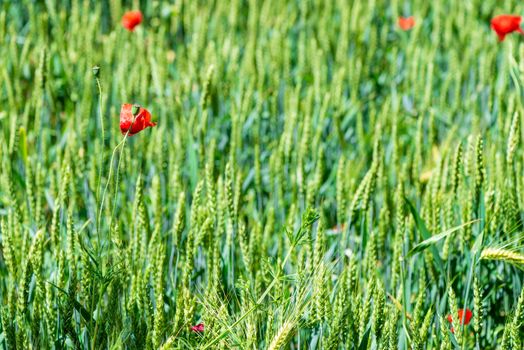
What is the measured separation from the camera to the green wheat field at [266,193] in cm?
127

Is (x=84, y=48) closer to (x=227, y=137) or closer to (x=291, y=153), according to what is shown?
(x=227, y=137)

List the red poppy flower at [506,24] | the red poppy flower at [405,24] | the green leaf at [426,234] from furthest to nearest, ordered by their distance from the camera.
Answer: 1. the red poppy flower at [405,24]
2. the red poppy flower at [506,24]
3. the green leaf at [426,234]

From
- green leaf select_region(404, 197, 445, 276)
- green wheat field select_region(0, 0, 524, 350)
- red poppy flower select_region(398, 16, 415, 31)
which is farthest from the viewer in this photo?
red poppy flower select_region(398, 16, 415, 31)

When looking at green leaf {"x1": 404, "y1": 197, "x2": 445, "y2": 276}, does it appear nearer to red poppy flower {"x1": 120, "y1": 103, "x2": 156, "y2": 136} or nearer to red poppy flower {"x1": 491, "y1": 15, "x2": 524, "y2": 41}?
red poppy flower {"x1": 120, "y1": 103, "x2": 156, "y2": 136}

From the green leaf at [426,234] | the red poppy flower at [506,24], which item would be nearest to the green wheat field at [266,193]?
the green leaf at [426,234]

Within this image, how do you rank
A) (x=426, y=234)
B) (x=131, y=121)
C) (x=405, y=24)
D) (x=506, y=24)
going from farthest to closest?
(x=405, y=24) → (x=506, y=24) → (x=426, y=234) → (x=131, y=121)

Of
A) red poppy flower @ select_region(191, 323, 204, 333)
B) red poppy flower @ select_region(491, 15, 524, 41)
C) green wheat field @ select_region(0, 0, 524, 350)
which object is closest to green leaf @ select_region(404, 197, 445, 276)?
green wheat field @ select_region(0, 0, 524, 350)

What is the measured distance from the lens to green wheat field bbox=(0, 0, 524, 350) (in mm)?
1269

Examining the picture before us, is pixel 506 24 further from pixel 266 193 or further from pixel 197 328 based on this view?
pixel 197 328

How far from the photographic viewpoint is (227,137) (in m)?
2.31

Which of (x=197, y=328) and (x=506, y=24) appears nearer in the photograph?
(x=197, y=328)

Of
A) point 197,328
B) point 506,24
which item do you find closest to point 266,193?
point 506,24

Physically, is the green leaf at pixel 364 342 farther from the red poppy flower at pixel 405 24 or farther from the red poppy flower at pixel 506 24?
the red poppy flower at pixel 405 24

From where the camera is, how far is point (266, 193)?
2260 mm
